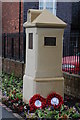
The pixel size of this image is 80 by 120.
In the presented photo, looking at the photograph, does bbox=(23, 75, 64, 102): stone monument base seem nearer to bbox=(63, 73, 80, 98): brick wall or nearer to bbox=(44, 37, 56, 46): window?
bbox=(44, 37, 56, 46): window

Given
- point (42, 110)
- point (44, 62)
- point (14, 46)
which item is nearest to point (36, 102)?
point (42, 110)

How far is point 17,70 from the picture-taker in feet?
39.1

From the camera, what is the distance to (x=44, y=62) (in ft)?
22.9

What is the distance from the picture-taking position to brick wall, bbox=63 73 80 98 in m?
8.11

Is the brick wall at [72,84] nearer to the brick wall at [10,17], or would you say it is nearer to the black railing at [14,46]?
the black railing at [14,46]

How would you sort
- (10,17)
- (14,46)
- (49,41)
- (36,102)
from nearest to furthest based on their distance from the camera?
(36,102)
(49,41)
(14,46)
(10,17)

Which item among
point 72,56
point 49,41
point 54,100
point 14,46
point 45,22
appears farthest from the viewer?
point 14,46

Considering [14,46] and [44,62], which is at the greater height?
[14,46]

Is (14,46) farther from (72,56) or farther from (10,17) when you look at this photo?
(72,56)

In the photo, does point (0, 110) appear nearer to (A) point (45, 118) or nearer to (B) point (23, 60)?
(A) point (45, 118)

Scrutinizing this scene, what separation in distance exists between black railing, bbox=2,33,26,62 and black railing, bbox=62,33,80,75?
267cm

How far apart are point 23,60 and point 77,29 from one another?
5.91 metres

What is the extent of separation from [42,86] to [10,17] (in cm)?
993

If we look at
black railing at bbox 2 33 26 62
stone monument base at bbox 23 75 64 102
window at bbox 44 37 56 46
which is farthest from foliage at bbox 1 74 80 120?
black railing at bbox 2 33 26 62
